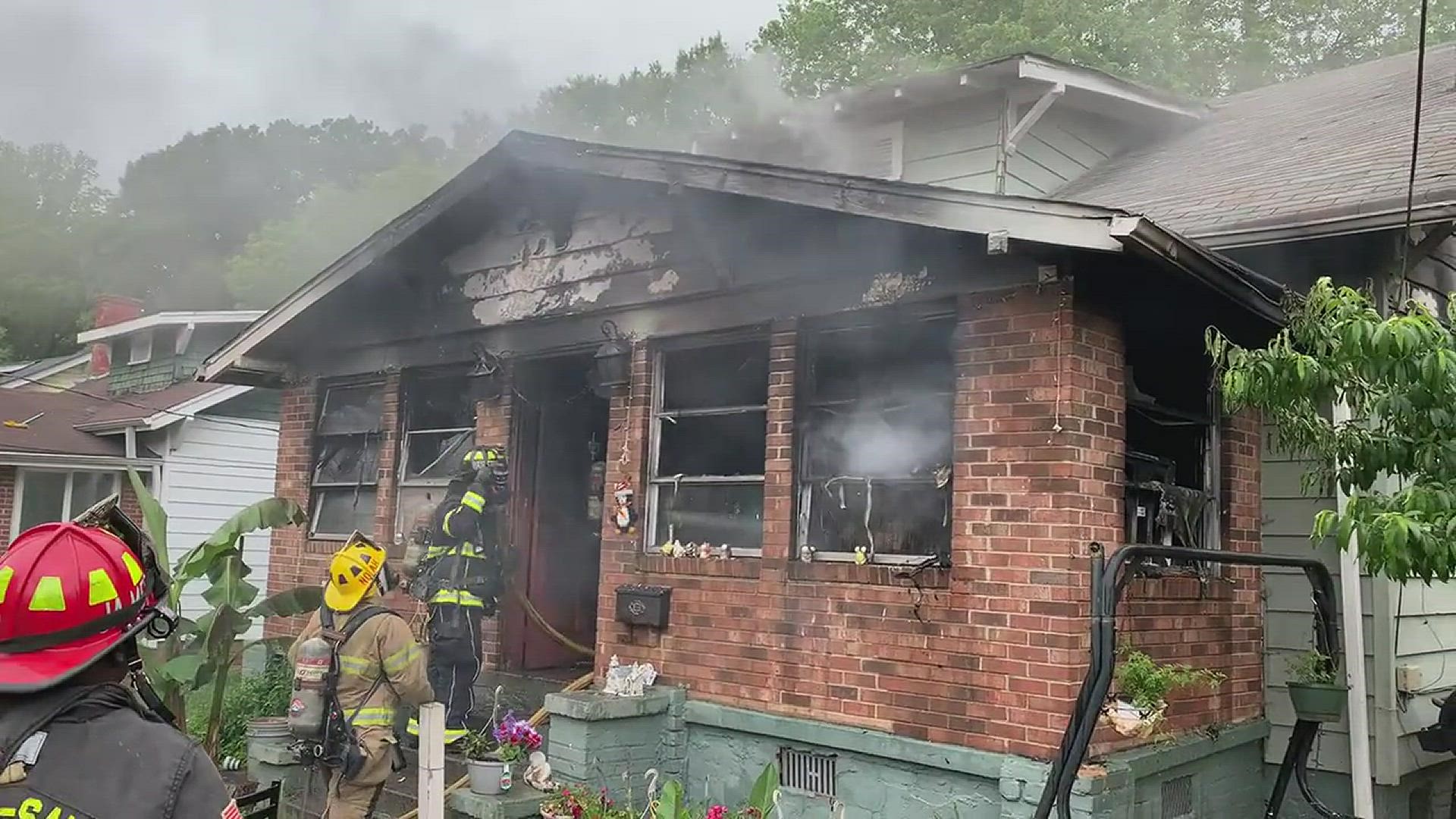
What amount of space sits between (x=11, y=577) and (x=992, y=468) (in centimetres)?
437

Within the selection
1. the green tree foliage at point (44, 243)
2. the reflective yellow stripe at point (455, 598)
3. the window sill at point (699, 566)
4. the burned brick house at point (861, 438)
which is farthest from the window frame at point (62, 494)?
the window sill at point (699, 566)

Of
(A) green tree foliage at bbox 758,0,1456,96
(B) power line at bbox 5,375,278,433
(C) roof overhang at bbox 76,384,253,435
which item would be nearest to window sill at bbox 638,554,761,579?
(C) roof overhang at bbox 76,384,253,435

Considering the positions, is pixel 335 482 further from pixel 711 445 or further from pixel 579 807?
pixel 579 807

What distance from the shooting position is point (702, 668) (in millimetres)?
6660

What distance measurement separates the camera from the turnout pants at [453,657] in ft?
24.3

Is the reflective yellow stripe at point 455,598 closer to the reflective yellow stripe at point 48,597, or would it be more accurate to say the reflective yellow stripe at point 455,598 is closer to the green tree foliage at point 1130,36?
the reflective yellow stripe at point 48,597

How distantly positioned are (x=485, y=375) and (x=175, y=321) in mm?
10979

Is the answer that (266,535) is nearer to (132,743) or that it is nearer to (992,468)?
(992,468)

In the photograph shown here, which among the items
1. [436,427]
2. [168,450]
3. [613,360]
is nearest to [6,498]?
[168,450]

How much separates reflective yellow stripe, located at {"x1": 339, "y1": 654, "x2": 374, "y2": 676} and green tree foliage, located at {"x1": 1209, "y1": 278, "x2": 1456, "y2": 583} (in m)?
4.09

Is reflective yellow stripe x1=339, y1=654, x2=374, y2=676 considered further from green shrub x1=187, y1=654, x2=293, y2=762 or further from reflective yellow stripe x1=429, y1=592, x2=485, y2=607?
green shrub x1=187, y1=654, x2=293, y2=762

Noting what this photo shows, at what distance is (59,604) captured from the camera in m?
2.11

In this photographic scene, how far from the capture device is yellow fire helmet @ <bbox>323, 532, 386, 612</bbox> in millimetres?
5617

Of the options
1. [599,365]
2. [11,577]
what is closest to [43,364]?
[599,365]
